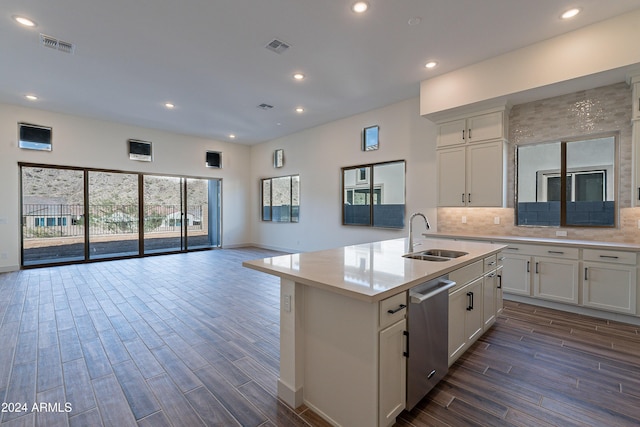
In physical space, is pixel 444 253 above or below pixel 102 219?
below

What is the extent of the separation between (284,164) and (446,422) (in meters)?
7.31

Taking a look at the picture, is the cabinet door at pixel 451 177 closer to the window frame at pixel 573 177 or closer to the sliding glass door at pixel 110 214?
the window frame at pixel 573 177

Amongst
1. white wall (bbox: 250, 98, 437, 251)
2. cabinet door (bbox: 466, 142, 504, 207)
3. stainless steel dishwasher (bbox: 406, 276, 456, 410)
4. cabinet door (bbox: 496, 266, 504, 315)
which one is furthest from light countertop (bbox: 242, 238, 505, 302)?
white wall (bbox: 250, 98, 437, 251)

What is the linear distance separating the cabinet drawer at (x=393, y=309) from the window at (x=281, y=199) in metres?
6.37

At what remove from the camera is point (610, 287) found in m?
3.26

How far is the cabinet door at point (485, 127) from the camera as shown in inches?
162

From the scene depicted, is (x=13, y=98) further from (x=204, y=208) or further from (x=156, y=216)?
(x=204, y=208)

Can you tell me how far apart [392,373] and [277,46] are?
12.3ft

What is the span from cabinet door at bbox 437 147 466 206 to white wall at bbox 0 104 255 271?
6489 millimetres

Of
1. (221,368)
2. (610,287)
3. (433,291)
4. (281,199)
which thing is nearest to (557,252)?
(610,287)

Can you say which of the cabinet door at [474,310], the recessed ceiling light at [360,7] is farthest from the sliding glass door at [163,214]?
the cabinet door at [474,310]

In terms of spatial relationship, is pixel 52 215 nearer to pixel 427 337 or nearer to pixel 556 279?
pixel 427 337

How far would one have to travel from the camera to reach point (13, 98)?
540 cm

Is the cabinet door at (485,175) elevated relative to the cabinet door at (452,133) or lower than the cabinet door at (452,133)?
lower
